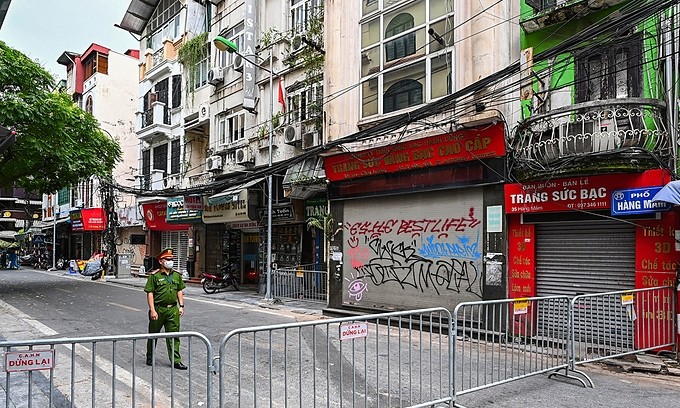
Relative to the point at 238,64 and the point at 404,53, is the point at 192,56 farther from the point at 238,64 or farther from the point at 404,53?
the point at 404,53

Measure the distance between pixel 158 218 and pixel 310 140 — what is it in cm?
1325

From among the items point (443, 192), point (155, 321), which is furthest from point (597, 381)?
point (155, 321)

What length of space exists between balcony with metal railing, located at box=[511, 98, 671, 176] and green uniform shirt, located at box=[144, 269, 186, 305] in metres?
6.37

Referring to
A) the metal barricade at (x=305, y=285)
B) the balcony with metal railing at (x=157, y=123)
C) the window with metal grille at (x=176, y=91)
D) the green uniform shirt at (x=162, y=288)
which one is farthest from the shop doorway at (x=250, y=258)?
the green uniform shirt at (x=162, y=288)

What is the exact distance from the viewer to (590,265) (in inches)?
359

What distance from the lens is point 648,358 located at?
7.71 m

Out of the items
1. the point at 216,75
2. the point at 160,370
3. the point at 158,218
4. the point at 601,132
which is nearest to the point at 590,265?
the point at 601,132

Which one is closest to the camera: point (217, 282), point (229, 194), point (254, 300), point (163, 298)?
point (163, 298)

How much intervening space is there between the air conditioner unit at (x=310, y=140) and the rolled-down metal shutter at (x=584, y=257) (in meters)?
7.49

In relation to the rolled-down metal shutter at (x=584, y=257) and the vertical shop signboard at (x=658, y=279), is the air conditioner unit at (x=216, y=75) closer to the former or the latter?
the rolled-down metal shutter at (x=584, y=257)

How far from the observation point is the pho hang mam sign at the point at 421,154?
33.0 feet

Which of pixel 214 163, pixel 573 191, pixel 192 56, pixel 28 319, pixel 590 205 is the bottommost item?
pixel 28 319

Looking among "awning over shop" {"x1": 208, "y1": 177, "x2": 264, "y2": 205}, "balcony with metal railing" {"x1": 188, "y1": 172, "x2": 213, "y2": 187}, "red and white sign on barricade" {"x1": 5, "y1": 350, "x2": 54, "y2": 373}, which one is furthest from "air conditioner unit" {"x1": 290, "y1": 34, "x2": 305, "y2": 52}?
"red and white sign on barricade" {"x1": 5, "y1": 350, "x2": 54, "y2": 373}

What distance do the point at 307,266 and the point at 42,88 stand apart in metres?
10.5
